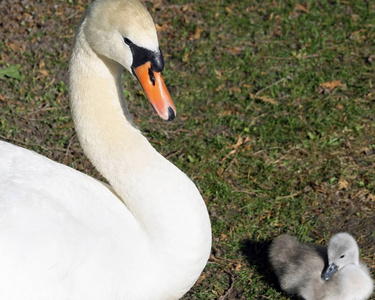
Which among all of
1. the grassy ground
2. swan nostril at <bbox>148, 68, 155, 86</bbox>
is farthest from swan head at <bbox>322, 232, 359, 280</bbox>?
swan nostril at <bbox>148, 68, 155, 86</bbox>

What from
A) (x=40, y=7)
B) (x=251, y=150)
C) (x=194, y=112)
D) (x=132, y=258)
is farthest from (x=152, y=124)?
(x=132, y=258)

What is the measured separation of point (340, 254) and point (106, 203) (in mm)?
1607

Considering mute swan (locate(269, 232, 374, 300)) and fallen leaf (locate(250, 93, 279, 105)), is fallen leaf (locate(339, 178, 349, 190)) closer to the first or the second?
mute swan (locate(269, 232, 374, 300))

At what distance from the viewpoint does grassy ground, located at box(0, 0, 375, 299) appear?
4582 millimetres

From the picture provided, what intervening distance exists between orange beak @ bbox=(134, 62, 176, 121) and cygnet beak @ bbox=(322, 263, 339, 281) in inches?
65.8

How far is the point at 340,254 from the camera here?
157 inches

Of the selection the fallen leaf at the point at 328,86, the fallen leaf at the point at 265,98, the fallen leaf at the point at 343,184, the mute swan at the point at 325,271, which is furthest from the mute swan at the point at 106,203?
the fallen leaf at the point at 328,86

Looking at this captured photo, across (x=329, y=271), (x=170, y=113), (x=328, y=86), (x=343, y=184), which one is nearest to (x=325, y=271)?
(x=329, y=271)

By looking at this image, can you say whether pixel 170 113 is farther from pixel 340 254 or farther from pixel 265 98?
pixel 265 98

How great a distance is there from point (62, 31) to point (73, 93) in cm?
328

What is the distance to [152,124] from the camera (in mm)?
5457

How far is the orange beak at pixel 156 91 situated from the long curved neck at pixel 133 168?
316 millimetres

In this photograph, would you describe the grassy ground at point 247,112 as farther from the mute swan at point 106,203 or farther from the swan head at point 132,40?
the swan head at point 132,40

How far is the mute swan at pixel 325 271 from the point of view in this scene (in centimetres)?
398
